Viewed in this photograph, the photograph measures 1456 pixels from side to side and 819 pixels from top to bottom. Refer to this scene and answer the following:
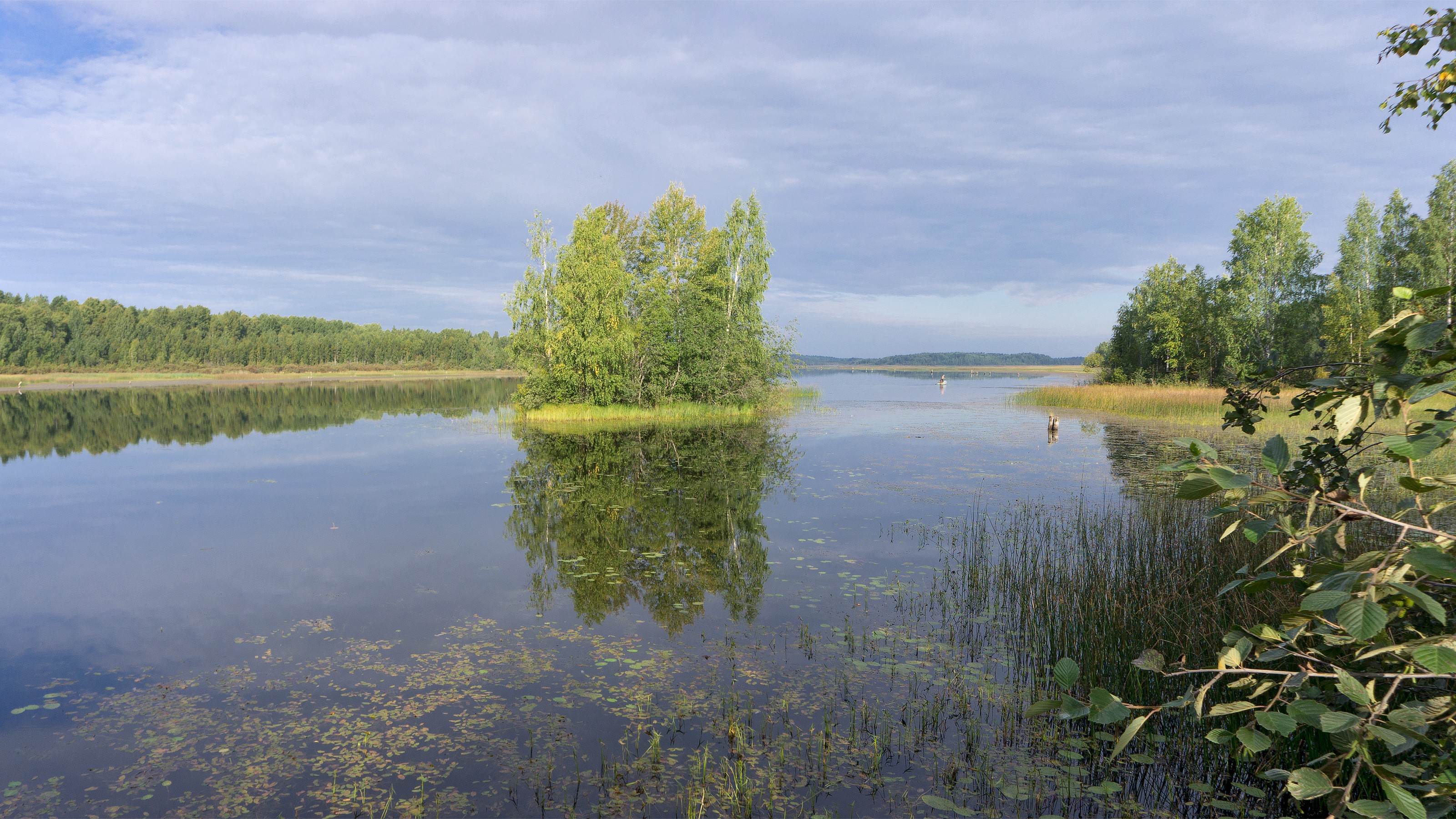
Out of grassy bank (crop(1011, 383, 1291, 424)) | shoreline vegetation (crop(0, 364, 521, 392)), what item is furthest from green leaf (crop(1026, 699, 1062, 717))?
shoreline vegetation (crop(0, 364, 521, 392))

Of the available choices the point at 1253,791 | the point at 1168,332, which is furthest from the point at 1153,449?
the point at 1168,332

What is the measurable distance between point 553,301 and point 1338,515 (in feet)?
103

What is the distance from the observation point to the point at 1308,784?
1.90 m

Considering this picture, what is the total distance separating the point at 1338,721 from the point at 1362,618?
0.27 meters

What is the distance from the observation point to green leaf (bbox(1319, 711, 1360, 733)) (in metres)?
1.78

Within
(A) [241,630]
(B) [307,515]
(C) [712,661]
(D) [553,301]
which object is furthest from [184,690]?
(D) [553,301]

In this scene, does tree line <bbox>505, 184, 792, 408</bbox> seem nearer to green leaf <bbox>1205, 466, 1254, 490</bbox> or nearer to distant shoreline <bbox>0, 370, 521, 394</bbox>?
green leaf <bbox>1205, 466, 1254, 490</bbox>

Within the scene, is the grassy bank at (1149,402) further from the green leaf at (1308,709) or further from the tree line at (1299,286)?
the green leaf at (1308,709)

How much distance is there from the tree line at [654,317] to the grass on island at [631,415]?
21.6 inches

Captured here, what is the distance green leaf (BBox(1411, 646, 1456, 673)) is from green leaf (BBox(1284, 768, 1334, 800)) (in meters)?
0.41

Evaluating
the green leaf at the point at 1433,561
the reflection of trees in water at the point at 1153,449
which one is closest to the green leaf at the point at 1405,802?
the green leaf at the point at 1433,561

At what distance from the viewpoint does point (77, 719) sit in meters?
5.65

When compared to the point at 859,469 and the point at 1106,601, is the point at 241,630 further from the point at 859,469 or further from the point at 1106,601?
the point at 859,469

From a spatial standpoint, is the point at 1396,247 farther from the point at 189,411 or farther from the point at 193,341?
the point at 193,341
